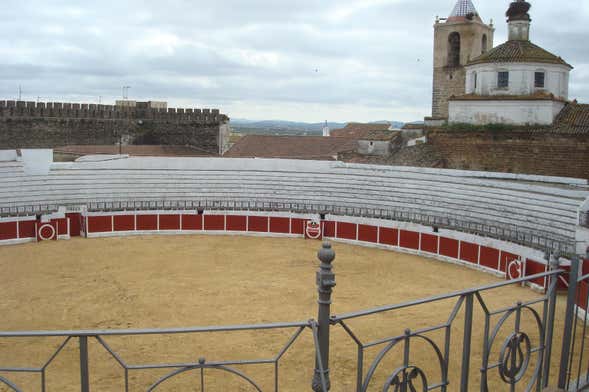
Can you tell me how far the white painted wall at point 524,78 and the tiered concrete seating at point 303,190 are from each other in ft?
20.7

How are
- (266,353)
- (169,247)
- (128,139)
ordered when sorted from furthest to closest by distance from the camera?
(128,139), (169,247), (266,353)

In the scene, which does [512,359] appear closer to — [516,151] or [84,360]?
[84,360]

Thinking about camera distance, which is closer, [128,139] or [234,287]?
[234,287]

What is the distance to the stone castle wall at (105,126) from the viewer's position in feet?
102

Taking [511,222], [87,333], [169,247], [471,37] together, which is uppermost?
[471,37]

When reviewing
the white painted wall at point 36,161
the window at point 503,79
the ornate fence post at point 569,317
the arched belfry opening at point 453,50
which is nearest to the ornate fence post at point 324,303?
the ornate fence post at point 569,317

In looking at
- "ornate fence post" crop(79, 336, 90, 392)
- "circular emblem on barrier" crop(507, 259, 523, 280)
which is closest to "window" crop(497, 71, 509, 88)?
"circular emblem on barrier" crop(507, 259, 523, 280)

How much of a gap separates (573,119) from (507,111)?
8.40 ft

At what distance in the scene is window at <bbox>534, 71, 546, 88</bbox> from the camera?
25.7 m

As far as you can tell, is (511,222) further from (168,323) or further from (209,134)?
(209,134)

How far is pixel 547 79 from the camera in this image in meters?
25.6

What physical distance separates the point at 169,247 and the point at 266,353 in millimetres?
10575

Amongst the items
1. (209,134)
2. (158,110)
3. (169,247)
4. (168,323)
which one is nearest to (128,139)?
(158,110)

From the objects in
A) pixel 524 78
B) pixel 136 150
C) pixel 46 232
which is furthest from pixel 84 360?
pixel 136 150
